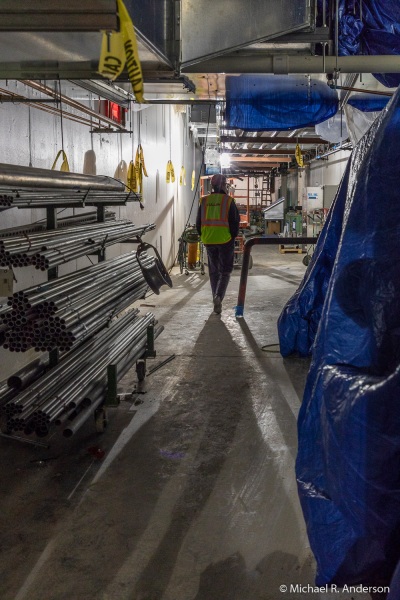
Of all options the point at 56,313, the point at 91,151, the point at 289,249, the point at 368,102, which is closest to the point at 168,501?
the point at 56,313

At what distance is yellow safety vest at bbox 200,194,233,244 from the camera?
7617 mm

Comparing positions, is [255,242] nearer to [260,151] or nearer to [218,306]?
[218,306]

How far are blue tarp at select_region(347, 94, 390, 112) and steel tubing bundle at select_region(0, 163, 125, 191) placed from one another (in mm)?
3421

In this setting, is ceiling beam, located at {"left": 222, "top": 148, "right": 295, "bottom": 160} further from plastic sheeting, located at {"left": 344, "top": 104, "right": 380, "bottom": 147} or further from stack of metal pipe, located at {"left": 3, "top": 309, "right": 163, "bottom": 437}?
stack of metal pipe, located at {"left": 3, "top": 309, "right": 163, "bottom": 437}

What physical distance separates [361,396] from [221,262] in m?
6.22

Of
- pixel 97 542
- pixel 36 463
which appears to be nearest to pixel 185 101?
pixel 36 463

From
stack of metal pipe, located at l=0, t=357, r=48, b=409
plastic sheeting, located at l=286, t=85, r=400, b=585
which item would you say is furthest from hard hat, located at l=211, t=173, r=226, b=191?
plastic sheeting, located at l=286, t=85, r=400, b=585

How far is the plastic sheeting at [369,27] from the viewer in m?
4.28

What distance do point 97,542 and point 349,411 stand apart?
1.53 m

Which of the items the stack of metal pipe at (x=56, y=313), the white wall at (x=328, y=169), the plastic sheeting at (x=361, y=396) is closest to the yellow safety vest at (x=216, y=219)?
the stack of metal pipe at (x=56, y=313)

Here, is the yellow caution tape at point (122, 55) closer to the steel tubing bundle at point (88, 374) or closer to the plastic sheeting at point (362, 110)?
the steel tubing bundle at point (88, 374)

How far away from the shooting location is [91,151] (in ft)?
21.6

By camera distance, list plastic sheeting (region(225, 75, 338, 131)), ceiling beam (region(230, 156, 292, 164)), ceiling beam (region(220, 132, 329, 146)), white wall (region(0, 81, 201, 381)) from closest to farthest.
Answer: white wall (region(0, 81, 201, 381))
plastic sheeting (region(225, 75, 338, 131))
ceiling beam (region(220, 132, 329, 146))
ceiling beam (region(230, 156, 292, 164))

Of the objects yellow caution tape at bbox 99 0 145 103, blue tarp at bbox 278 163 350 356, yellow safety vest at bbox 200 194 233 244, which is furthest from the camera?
yellow safety vest at bbox 200 194 233 244
